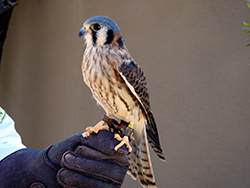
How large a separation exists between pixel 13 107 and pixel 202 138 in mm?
2909

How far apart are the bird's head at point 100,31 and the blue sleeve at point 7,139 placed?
78 centimetres

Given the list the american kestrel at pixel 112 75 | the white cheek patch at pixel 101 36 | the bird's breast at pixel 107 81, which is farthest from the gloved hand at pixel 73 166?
the white cheek patch at pixel 101 36

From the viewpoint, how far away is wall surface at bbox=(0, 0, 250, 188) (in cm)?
240

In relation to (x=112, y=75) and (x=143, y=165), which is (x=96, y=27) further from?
(x=143, y=165)

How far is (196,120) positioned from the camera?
8.58 feet

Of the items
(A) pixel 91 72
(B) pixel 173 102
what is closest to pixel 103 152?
(A) pixel 91 72

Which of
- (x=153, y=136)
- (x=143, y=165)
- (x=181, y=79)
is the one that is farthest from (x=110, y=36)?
(x=181, y=79)

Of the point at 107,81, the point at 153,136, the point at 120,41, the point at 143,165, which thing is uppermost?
the point at 120,41

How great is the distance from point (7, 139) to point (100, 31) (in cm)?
91

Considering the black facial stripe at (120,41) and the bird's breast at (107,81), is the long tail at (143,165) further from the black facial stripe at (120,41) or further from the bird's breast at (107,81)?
the black facial stripe at (120,41)

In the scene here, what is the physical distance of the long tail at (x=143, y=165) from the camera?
1637mm

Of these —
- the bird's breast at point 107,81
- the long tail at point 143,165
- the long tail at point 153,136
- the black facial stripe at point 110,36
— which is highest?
the black facial stripe at point 110,36

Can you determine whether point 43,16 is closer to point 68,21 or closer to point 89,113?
point 68,21

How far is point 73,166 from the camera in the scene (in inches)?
48.4
